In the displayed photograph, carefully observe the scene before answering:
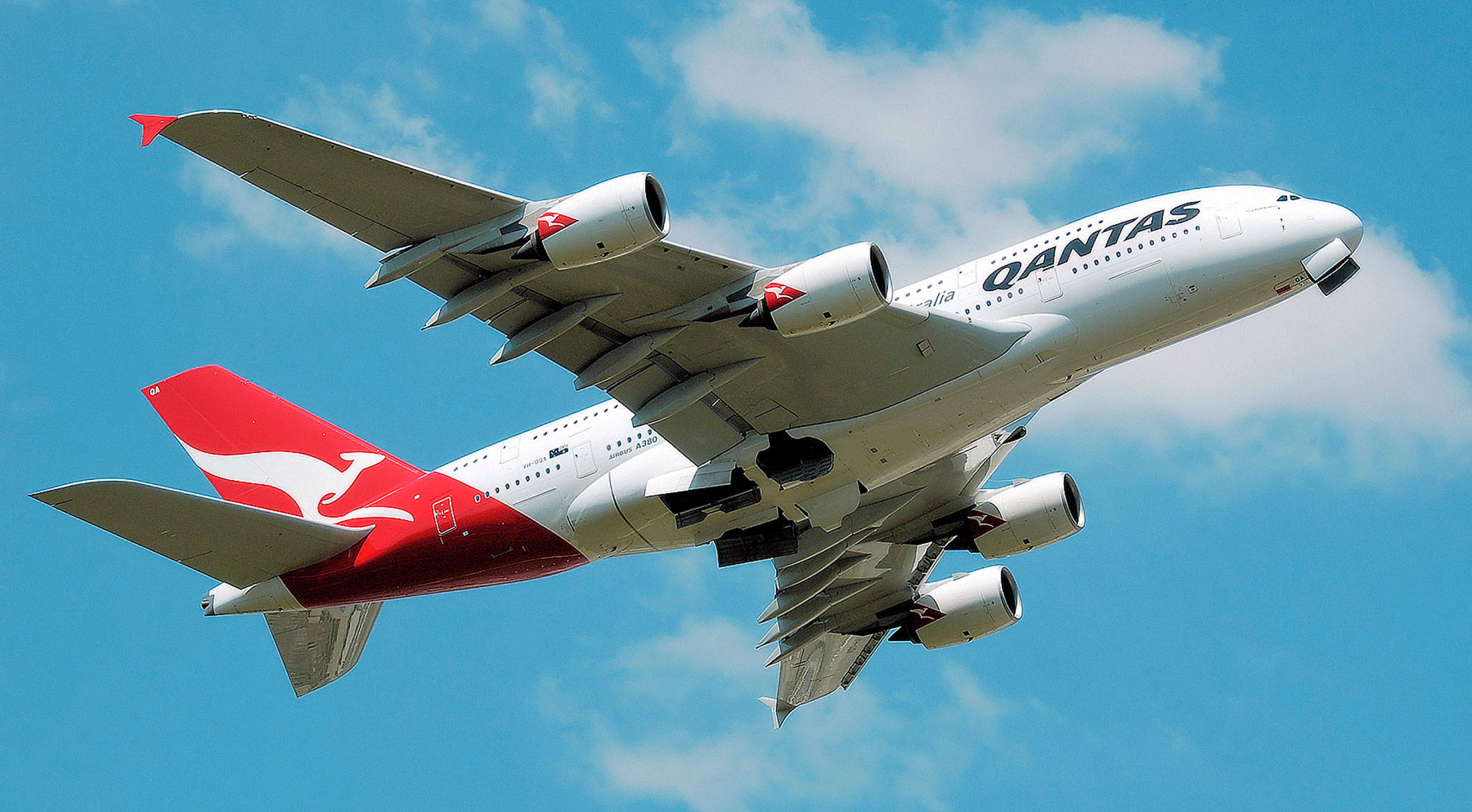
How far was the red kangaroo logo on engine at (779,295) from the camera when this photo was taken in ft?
78.5

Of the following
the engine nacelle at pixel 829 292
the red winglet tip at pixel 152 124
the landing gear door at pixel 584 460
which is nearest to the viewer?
the red winglet tip at pixel 152 124

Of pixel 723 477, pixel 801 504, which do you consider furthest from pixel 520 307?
pixel 801 504

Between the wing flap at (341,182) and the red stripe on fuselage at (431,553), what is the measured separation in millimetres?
7565

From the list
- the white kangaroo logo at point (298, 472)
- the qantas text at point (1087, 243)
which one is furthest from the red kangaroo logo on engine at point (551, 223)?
the white kangaroo logo at point (298, 472)

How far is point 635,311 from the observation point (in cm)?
2552

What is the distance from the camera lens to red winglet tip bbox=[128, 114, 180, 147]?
20.9 m

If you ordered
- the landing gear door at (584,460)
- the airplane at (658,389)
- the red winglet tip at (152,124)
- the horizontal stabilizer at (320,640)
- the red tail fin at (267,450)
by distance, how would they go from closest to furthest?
the red winglet tip at (152,124) → the airplane at (658,389) → the landing gear door at (584,460) → the red tail fin at (267,450) → the horizontal stabilizer at (320,640)

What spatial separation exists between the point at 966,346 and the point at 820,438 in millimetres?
3520

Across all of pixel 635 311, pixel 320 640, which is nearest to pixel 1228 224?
pixel 635 311

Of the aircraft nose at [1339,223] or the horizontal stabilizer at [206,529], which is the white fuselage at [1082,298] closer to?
the aircraft nose at [1339,223]

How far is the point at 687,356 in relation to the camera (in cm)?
2642

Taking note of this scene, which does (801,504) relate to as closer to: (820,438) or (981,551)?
(820,438)

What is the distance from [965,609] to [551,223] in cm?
1742

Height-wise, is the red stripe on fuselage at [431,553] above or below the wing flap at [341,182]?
below
